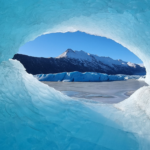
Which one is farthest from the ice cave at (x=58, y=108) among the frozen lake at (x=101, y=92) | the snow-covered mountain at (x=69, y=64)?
the snow-covered mountain at (x=69, y=64)

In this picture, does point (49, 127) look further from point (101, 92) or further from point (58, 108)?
point (101, 92)

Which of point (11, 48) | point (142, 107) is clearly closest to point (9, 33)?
point (11, 48)

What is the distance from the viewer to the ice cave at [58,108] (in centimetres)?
171

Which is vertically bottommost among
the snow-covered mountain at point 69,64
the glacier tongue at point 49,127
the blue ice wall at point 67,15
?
the glacier tongue at point 49,127

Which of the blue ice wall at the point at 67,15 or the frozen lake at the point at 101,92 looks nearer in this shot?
the blue ice wall at the point at 67,15

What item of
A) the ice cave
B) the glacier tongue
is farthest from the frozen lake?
the glacier tongue

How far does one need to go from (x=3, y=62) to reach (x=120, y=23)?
9.85 feet

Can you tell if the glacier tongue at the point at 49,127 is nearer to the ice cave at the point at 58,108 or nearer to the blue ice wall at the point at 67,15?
the ice cave at the point at 58,108

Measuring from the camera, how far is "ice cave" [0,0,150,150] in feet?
5.60

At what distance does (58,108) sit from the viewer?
2.55 meters

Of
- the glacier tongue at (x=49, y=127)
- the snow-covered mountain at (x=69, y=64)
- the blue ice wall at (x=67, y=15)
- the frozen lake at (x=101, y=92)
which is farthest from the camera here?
the snow-covered mountain at (x=69, y=64)

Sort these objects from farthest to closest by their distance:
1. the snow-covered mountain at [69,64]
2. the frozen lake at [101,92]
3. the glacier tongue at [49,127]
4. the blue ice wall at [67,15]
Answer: the snow-covered mountain at [69,64]
the frozen lake at [101,92]
the blue ice wall at [67,15]
the glacier tongue at [49,127]

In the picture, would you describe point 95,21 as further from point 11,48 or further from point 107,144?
point 107,144

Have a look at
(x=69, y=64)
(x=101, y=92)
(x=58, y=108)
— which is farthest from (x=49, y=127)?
(x=69, y=64)
